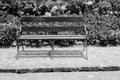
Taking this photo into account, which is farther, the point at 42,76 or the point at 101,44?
the point at 101,44

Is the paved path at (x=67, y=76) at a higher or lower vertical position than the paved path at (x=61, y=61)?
lower

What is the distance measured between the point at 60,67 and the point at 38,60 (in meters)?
0.77

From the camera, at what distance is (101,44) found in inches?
275

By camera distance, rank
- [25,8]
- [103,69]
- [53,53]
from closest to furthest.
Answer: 1. [103,69]
2. [53,53]
3. [25,8]

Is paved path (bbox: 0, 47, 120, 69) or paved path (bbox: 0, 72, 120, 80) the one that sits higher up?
paved path (bbox: 0, 47, 120, 69)

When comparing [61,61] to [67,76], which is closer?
[67,76]

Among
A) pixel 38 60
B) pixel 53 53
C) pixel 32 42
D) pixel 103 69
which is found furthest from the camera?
pixel 32 42

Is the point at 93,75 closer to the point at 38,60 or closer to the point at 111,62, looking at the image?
the point at 111,62

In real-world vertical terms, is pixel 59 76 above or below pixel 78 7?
below

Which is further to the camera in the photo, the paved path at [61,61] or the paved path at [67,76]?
the paved path at [61,61]

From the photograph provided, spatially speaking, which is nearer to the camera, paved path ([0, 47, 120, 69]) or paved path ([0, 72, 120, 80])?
paved path ([0, 72, 120, 80])

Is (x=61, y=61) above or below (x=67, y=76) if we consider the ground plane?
above

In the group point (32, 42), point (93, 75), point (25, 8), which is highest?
point (25, 8)

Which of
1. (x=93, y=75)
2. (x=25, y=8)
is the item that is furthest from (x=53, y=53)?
(x=25, y=8)
